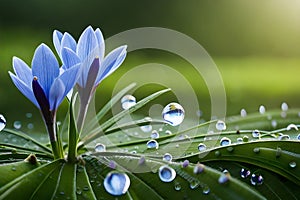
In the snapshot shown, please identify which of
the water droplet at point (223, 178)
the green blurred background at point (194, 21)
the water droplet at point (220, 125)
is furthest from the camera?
the green blurred background at point (194, 21)

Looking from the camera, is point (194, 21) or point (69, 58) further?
point (194, 21)

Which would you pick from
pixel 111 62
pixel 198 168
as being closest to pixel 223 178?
pixel 198 168

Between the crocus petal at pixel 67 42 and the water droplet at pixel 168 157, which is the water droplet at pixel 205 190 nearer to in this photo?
the water droplet at pixel 168 157

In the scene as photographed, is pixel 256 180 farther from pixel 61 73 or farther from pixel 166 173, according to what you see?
pixel 61 73

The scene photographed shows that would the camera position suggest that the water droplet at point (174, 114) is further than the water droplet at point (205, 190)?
Yes

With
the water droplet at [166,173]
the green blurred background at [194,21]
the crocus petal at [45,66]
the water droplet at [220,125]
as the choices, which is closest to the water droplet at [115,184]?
the water droplet at [166,173]

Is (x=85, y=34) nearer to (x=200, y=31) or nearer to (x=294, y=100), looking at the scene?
(x=294, y=100)

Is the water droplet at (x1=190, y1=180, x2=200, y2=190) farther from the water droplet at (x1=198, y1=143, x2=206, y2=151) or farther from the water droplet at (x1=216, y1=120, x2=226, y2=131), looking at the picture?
the water droplet at (x1=216, y1=120, x2=226, y2=131)

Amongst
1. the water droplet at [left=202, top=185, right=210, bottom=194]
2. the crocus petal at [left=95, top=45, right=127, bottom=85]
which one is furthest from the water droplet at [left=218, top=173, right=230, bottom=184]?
the crocus petal at [left=95, top=45, right=127, bottom=85]
